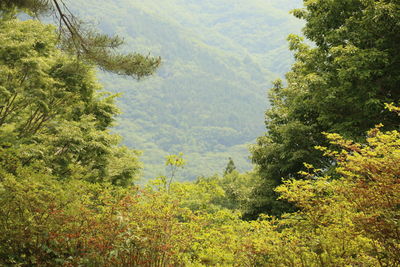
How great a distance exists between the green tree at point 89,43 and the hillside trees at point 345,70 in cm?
459

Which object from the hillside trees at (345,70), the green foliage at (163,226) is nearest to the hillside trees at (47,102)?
the green foliage at (163,226)

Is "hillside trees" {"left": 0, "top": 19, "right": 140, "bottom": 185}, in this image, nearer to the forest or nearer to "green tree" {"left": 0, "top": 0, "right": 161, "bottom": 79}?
the forest

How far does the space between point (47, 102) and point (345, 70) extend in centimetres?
913

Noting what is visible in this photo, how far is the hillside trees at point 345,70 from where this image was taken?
7.75 meters

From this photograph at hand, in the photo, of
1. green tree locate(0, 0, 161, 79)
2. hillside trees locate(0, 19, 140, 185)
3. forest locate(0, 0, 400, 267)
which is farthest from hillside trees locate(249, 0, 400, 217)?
hillside trees locate(0, 19, 140, 185)

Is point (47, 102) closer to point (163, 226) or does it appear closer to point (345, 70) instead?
point (163, 226)

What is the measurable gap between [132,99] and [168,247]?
201 m

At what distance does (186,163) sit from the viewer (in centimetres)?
607

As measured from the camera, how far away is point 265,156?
43.6 feet

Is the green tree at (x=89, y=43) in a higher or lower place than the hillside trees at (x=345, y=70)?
lower

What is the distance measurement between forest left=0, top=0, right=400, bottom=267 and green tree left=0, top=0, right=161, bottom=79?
0.10ft

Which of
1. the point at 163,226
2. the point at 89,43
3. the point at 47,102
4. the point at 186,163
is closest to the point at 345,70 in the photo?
the point at 186,163

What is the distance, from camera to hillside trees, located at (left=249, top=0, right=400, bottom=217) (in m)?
7.75

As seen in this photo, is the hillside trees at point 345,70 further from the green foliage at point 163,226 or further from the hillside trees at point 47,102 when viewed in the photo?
the hillside trees at point 47,102
